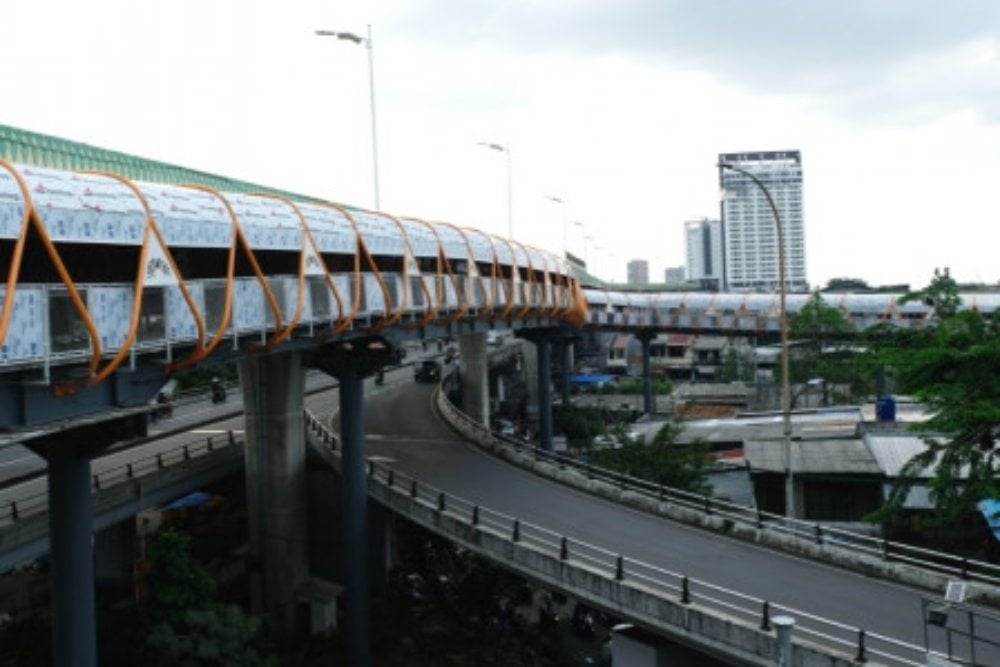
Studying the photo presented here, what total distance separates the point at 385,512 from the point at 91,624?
17569 mm

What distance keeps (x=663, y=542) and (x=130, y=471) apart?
17.8m

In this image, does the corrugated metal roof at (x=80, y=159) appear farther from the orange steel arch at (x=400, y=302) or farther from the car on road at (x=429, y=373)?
the car on road at (x=429, y=373)

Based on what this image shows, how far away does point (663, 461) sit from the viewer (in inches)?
1326

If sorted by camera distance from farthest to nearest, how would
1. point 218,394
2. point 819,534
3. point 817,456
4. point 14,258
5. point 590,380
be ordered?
point 590,380
point 218,394
point 817,456
point 819,534
point 14,258

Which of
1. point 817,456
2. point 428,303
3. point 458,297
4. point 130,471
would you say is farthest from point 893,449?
point 130,471

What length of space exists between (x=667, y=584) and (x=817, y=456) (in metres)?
16.5

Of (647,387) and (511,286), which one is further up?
(511,286)

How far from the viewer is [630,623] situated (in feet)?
62.9

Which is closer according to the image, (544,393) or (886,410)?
(886,410)

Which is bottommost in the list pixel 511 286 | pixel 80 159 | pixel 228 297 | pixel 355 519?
pixel 355 519

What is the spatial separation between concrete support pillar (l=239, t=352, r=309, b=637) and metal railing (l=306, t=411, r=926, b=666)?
6.17 meters

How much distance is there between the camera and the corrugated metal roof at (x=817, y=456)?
31.0 m

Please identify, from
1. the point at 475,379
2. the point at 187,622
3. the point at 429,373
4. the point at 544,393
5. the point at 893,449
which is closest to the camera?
the point at 187,622

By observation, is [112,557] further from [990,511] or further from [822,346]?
[822,346]
